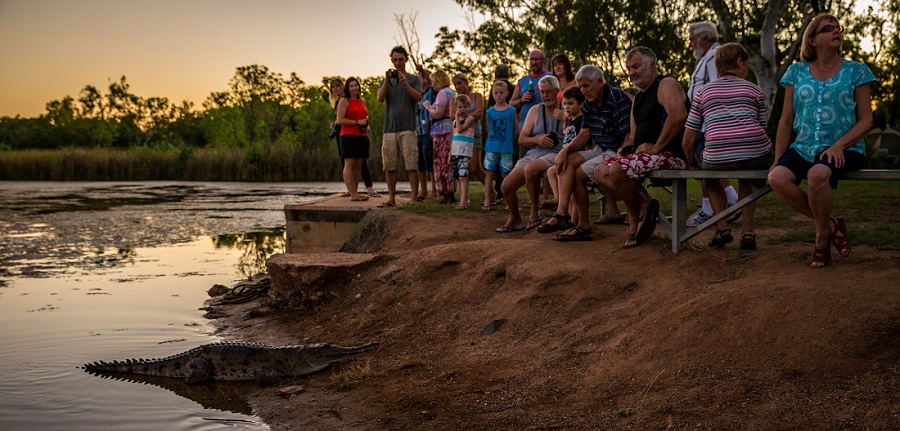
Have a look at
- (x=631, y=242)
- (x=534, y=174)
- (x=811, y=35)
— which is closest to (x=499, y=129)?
(x=534, y=174)

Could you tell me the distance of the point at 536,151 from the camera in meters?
9.11

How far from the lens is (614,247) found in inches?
282

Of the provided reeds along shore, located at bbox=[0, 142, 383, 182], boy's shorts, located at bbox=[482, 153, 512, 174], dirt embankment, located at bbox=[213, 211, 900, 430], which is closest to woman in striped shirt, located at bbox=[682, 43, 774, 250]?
dirt embankment, located at bbox=[213, 211, 900, 430]

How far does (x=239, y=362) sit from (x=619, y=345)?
2863mm

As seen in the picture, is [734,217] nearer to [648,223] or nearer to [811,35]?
[648,223]

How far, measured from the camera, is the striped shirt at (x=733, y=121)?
6.34 meters

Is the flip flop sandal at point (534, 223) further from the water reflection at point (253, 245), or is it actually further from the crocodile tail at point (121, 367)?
the water reflection at point (253, 245)

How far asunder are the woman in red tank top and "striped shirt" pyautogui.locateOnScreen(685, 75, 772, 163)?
605 cm

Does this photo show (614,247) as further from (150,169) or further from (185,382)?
(150,169)

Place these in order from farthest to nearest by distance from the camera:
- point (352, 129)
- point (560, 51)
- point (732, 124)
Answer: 1. point (560, 51)
2. point (352, 129)
3. point (732, 124)

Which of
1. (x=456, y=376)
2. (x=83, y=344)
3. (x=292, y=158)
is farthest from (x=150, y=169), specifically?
(x=456, y=376)

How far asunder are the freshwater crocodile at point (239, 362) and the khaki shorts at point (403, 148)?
5776 mm

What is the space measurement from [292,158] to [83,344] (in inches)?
1069

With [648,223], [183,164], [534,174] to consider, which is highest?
[534,174]
